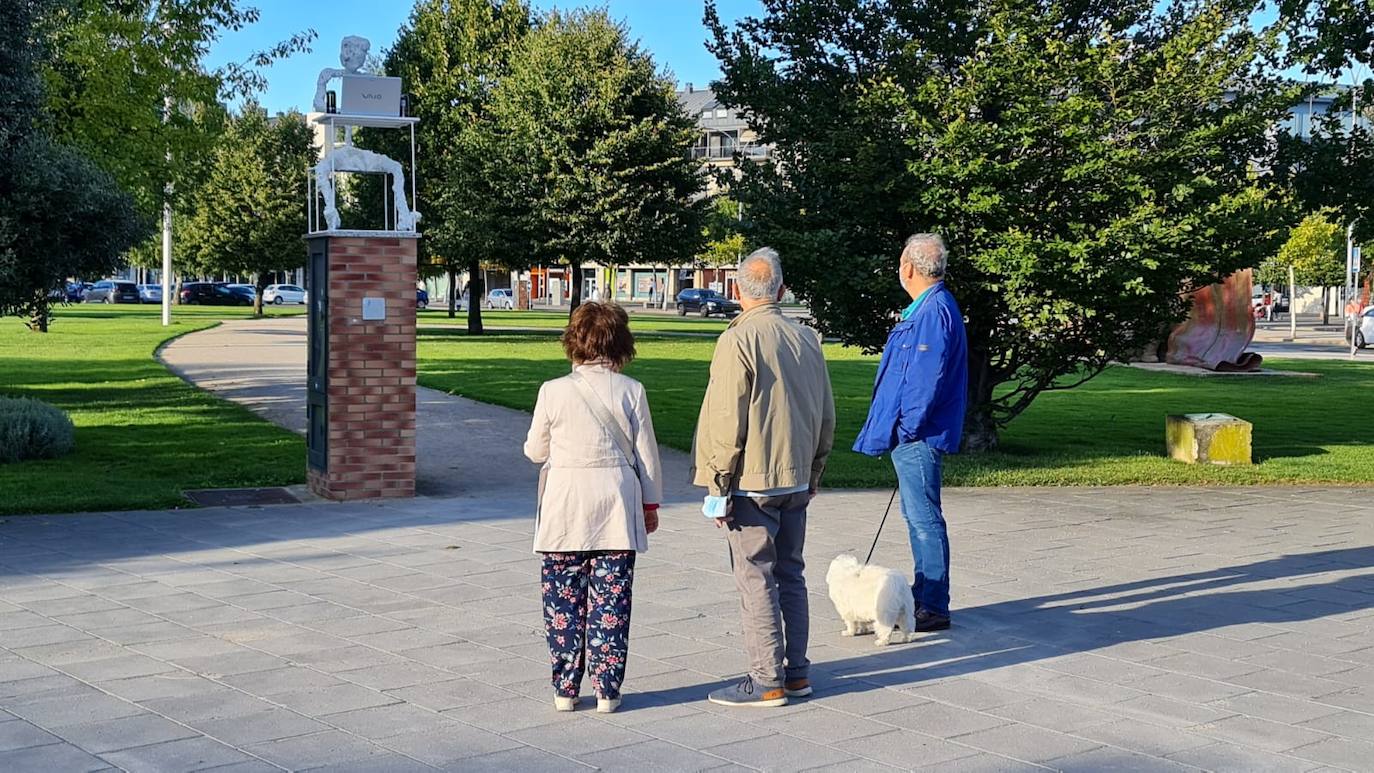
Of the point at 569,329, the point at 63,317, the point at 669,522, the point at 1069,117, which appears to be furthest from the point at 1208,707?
the point at 63,317

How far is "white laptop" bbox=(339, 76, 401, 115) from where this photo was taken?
10742mm

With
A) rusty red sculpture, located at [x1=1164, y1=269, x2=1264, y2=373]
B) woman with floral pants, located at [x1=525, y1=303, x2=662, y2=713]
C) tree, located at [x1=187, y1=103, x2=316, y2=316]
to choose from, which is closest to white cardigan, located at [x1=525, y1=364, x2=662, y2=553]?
woman with floral pants, located at [x1=525, y1=303, x2=662, y2=713]

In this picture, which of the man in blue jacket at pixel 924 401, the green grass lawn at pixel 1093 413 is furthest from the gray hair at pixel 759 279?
the green grass lawn at pixel 1093 413

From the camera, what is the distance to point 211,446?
1349cm

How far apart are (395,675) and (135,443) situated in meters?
8.92

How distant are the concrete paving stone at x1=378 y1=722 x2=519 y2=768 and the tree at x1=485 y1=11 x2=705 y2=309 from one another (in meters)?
32.7

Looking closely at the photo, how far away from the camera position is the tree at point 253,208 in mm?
56062

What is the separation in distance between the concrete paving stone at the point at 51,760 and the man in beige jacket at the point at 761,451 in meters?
2.29

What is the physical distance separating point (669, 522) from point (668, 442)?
4983mm

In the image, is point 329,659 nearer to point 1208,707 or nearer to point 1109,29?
point 1208,707

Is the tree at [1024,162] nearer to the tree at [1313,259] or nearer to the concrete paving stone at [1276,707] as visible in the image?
the concrete paving stone at [1276,707]

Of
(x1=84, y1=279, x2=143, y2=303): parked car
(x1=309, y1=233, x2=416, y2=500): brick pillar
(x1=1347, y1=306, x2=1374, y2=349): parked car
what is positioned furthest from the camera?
(x1=84, y1=279, x2=143, y2=303): parked car

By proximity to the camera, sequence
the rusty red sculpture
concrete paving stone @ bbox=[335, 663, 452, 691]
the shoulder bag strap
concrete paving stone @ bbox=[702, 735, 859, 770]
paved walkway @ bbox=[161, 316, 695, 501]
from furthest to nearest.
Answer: the rusty red sculpture < paved walkway @ bbox=[161, 316, 695, 501] < concrete paving stone @ bbox=[335, 663, 452, 691] < the shoulder bag strap < concrete paving stone @ bbox=[702, 735, 859, 770]

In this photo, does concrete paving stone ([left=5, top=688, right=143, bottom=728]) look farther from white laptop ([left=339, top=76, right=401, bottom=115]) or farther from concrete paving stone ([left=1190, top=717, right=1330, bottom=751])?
white laptop ([left=339, top=76, right=401, bottom=115])
